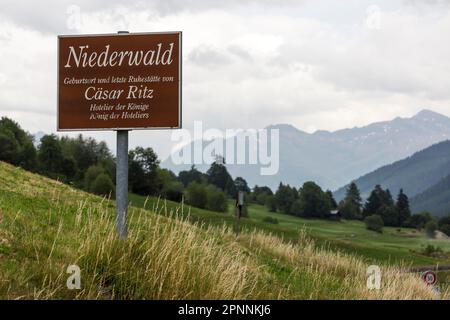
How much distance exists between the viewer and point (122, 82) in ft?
35.0

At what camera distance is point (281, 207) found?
19625 cm

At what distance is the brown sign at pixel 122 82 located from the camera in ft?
34.9

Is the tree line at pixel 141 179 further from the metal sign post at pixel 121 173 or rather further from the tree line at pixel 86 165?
the metal sign post at pixel 121 173

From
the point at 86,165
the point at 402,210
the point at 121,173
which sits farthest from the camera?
the point at 402,210

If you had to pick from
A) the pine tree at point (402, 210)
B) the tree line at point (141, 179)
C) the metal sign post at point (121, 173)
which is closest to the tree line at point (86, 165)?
the tree line at point (141, 179)

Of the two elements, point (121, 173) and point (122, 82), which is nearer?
point (122, 82)

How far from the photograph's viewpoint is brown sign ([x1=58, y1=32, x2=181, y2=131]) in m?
10.6

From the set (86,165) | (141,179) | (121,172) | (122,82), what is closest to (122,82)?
(122,82)

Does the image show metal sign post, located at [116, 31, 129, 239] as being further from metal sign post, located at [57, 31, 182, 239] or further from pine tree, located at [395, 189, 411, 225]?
pine tree, located at [395, 189, 411, 225]

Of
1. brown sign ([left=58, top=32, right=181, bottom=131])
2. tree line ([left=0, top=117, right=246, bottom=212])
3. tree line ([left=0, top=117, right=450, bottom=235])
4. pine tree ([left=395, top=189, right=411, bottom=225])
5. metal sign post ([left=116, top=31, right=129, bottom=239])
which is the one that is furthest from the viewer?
pine tree ([left=395, top=189, right=411, bottom=225])

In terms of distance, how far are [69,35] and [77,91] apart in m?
0.99

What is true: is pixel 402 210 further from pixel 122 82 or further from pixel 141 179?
pixel 122 82

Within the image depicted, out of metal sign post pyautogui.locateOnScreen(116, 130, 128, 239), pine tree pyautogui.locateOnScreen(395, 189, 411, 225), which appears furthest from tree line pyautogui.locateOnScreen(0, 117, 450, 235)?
metal sign post pyautogui.locateOnScreen(116, 130, 128, 239)

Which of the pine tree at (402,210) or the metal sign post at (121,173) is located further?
the pine tree at (402,210)
